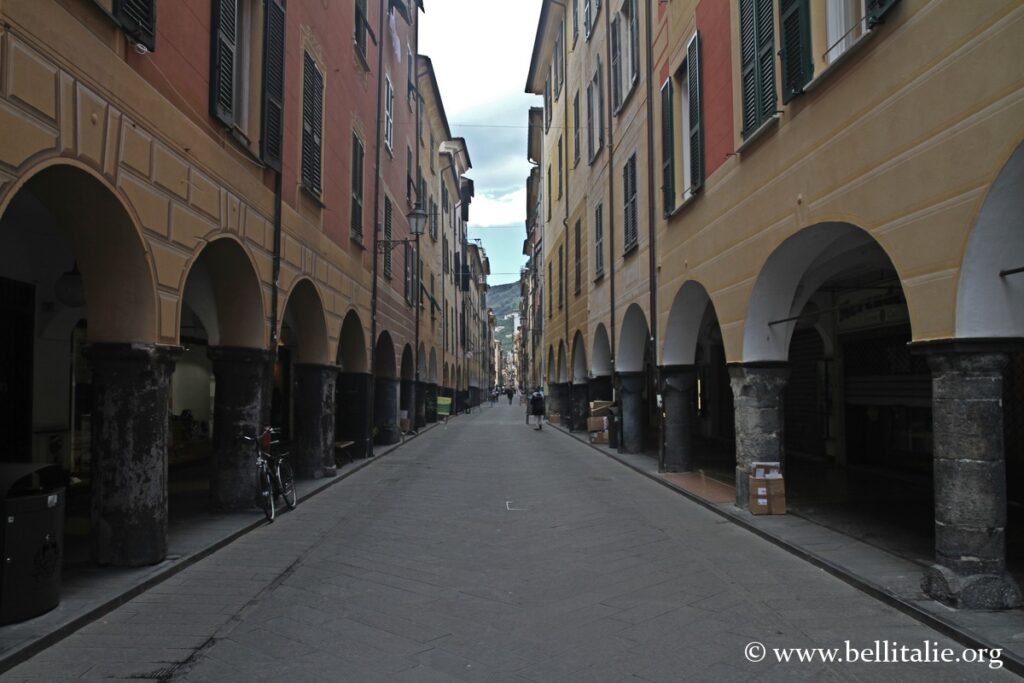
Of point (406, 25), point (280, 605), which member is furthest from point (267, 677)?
point (406, 25)

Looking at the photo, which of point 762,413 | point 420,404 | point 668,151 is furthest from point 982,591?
point 420,404

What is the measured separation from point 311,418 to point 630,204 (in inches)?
347

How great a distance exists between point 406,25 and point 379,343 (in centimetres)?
1205

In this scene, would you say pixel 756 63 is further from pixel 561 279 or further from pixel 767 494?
pixel 561 279

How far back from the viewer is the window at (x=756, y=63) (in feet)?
29.5

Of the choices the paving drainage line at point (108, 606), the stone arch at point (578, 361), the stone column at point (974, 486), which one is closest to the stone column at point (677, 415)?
the paving drainage line at point (108, 606)

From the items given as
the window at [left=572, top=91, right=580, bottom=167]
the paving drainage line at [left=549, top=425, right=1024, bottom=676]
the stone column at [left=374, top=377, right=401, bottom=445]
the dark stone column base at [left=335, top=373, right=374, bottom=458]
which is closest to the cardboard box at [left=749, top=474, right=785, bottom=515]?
the paving drainage line at [left=549, top=425, right=1024, bottom=676]

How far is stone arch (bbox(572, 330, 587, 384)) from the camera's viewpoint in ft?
86.4

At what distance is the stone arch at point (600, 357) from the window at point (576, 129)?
288 inches

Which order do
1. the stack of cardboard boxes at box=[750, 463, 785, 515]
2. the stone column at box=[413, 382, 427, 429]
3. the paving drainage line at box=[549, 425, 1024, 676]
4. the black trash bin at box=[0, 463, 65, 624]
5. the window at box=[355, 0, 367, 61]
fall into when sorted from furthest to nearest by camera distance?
the stone column at box=[413, 382, 427, 429], the window at box=[355, 0, 367, 61], the stack of cardboard boxes at box=[750, 463, 785, 515], the black trash bin at box=[0, 463, 65, 624], the paving drainage line at box=[549, 425, 1024, 676]

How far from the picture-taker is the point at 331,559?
738 centimetres

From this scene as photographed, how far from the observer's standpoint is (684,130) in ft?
43.1

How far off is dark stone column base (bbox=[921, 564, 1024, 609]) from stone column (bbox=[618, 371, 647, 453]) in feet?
41.9

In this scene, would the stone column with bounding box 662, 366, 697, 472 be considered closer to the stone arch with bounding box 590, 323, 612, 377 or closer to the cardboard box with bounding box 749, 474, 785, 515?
the cardboard box with bounding box 749, 474, 785, 515
